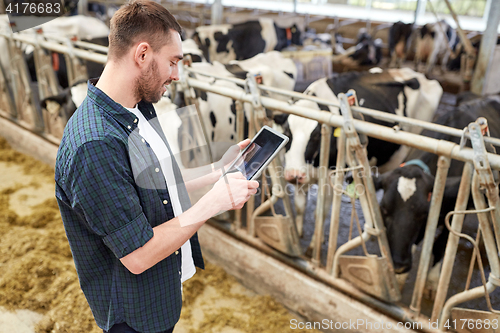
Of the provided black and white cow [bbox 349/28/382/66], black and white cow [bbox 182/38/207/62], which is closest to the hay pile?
black and white cow [bbox 182/38/207/62]

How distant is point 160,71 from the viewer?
1052 millimetres

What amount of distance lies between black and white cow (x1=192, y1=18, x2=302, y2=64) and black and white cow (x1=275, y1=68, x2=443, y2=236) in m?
3.27

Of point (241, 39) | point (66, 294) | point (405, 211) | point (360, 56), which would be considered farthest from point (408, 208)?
point (360, 56)

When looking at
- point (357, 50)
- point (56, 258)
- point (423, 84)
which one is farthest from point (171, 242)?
point (357, 50)

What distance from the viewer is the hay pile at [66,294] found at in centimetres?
238

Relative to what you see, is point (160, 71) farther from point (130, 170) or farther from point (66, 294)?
point (66, 294)

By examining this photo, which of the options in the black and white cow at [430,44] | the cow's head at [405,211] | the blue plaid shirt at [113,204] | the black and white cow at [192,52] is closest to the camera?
the blue plaid shirt at [113,204]

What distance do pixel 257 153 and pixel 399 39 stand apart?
9.46m

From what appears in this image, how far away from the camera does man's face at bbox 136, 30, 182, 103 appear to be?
1040mm

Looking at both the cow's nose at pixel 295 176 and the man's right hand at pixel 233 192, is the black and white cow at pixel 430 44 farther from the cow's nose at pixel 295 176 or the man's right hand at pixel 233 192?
the man's right hand at pixel 233 192

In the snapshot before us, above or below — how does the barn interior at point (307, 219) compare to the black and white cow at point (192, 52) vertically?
below

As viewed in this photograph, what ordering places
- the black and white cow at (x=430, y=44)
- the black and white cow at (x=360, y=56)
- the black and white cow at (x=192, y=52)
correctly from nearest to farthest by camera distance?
1. the black and white cow at (x=192, y=52)
2. the black and white cow at (x=360, y=56)
3. the black and white cow at (x=430, y=44)

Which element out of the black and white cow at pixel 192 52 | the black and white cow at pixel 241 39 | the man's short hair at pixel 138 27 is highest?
the man's short hair at pixel 138 27

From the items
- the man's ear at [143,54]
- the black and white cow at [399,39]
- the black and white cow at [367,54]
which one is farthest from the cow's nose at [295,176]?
the black and white cow at [399,39]
